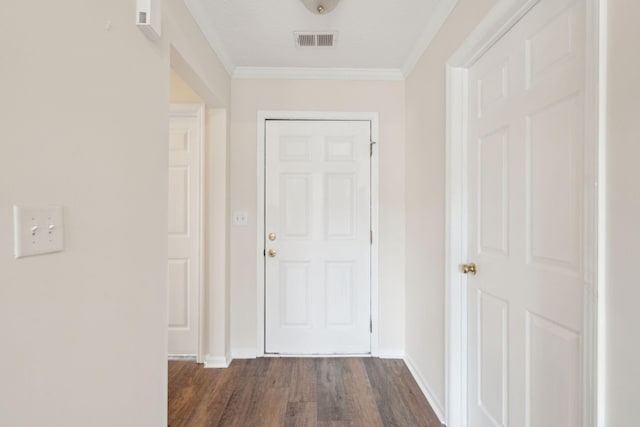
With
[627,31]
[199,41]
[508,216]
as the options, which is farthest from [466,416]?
[199,41]

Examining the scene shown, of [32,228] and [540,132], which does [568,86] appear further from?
[32,228]

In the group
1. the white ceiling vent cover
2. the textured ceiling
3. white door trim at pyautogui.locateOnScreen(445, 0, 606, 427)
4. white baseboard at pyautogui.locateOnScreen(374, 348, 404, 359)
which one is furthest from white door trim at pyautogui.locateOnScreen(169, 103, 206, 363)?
white door trim at pyautogui.locateOnScreen(445, 0, 606, 427)

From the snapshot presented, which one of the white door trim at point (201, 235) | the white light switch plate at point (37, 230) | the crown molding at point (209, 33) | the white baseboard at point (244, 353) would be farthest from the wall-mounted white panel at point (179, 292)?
the white light switch plate at point (37, 230)

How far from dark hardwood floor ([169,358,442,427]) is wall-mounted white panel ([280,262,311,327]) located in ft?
1.04

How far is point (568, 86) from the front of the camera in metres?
1.00

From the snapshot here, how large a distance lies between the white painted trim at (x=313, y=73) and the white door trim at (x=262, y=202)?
0.29 meters

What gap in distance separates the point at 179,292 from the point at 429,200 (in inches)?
82.6

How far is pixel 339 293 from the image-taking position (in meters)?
2.59

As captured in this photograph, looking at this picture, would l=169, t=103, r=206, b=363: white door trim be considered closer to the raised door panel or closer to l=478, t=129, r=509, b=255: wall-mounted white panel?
l=478, t=129, r=509, b=255: wall-mounted white panel

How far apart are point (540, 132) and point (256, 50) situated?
1.95m

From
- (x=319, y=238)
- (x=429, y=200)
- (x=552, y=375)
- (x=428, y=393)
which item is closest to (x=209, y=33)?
(x=319, y=238)

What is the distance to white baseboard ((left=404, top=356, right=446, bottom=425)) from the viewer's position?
5.86ft

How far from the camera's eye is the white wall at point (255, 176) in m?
2.54

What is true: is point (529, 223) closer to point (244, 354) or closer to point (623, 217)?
point (623, 217)
